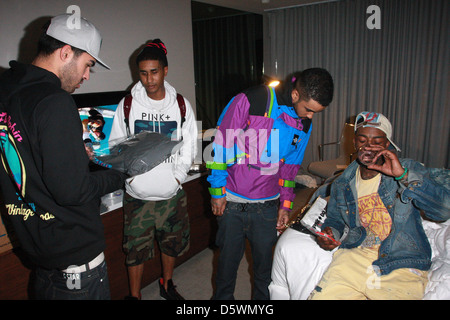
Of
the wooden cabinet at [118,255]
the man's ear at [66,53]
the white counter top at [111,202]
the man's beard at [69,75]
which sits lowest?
the wooden cabinet at [118,255]

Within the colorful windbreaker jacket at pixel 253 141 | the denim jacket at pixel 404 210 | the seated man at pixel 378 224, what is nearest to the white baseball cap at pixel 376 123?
the seated man at pixel 378 224

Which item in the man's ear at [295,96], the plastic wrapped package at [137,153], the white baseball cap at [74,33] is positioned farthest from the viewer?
the man's ear at [295,96]

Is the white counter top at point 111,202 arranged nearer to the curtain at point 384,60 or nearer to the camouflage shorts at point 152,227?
the camouflage shorts at point 152,227

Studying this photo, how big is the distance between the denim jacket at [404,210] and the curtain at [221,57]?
334 centimetres

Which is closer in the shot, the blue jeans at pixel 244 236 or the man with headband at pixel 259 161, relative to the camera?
the man with headband at pixel 259 161

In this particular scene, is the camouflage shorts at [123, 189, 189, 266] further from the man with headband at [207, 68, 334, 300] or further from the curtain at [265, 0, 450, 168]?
the curtain at [265, 0, 450, 168]

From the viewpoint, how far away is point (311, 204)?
2246mm

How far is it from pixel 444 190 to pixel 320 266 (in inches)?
29.8

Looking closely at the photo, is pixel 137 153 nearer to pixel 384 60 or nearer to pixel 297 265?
pixel 297 265

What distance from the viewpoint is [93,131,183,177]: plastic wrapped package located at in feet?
4.99

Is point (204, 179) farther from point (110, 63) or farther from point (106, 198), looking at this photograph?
point (110, 63)

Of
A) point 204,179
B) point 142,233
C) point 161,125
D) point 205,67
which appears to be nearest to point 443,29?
point 205,67

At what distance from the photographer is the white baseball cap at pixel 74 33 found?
1.20 metres

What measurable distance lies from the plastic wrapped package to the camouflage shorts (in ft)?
1.95
